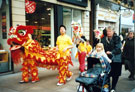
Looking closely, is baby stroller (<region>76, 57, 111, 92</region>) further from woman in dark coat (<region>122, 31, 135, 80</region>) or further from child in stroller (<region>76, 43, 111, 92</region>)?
woman in dark coat (<region>122, 31, 135, 80</region>)

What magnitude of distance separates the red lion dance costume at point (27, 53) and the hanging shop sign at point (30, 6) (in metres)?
2.99

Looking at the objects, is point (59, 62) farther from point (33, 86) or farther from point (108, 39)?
point (108, 39)

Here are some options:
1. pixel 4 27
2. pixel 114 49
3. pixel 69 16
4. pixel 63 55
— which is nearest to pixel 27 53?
pixel 63 55

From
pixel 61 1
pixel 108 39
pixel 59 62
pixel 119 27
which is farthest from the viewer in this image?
pixel 119 27

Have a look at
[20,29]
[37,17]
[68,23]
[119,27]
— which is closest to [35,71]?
[20,29]

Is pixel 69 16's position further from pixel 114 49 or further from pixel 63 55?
pixel 114 49

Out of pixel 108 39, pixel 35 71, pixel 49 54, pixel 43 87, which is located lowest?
pixel 43 87

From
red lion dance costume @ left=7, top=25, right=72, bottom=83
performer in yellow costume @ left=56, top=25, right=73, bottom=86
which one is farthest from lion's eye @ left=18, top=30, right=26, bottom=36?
performer in yellow costume @ left=56, top=25, right=73, bottom=86

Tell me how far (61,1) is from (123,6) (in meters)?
→ 11.7

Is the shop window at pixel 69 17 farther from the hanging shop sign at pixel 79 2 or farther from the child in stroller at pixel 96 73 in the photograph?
the child in stroller at pixel 96 73

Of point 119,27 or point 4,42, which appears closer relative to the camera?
point 4,42

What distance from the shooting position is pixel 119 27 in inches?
711

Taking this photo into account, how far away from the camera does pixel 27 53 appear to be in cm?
557

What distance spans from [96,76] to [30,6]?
232 inches
